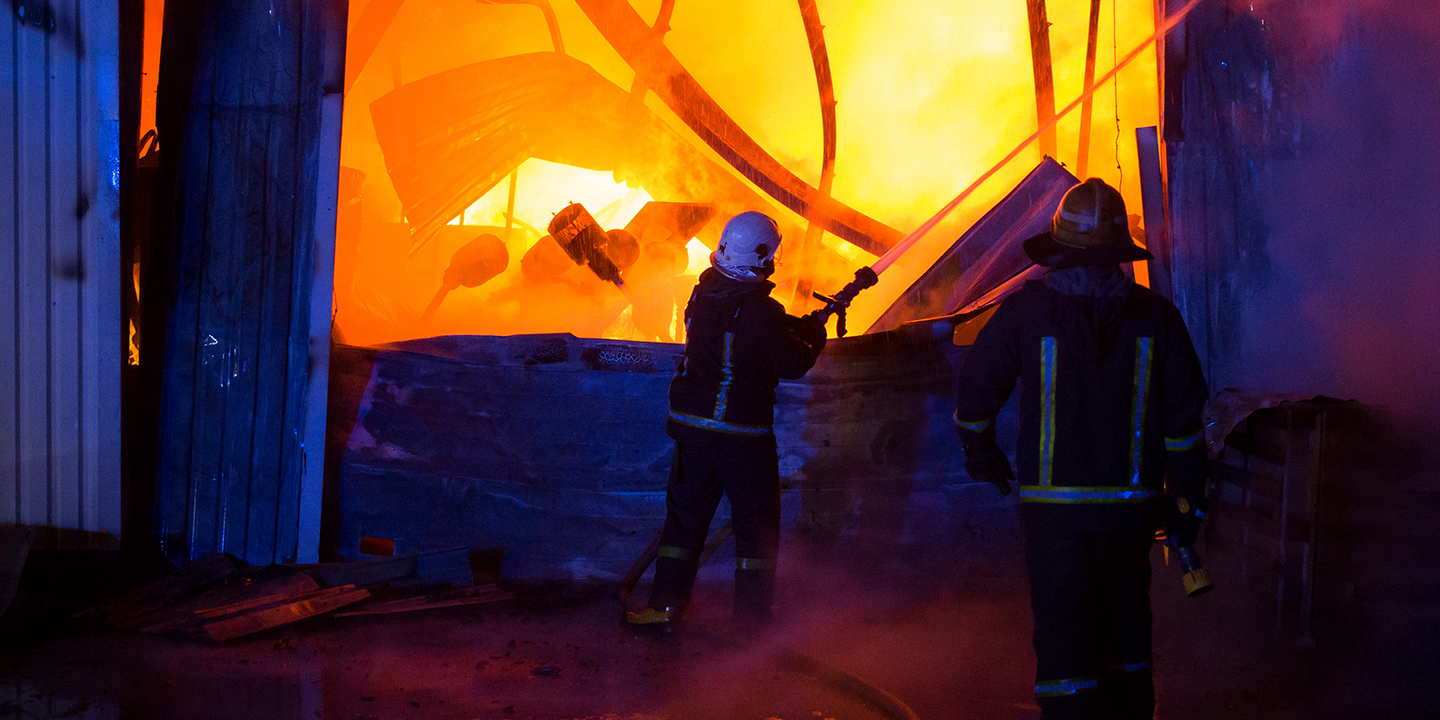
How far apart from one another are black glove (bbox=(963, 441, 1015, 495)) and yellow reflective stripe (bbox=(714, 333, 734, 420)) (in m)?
1.25

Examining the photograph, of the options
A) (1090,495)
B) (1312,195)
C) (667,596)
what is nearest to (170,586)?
(667,596)

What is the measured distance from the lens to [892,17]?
6.93 meters

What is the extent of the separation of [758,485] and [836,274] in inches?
124

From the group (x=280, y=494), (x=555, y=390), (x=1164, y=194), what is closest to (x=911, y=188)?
(x=1164, y=194)

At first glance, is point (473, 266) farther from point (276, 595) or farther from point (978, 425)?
point (978, 425)

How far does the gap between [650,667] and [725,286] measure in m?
1.60

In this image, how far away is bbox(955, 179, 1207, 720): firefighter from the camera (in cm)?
257

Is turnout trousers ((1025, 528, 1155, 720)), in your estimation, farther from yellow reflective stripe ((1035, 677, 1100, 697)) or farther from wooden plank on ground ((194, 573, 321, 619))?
wooden plank on ground ((194, 573, 321, 619))

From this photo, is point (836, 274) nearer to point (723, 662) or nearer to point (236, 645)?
point (723, 662)

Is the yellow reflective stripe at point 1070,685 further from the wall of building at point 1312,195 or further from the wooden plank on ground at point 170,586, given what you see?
the wooden plank on ground at point 170,586

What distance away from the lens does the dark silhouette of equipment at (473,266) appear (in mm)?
6363

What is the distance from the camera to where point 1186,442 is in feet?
8.72

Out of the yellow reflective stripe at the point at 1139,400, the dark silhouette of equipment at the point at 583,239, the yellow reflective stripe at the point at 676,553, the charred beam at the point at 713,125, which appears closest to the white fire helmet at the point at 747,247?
the yellow reflective stripe at the point at 676,553

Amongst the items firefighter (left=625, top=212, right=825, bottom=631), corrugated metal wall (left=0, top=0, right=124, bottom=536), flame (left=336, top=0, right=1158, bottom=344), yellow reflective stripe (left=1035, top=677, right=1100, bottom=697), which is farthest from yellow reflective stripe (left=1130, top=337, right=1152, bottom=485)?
corrugated metal wall (left=0, top=0, right=124, bottom=536)
